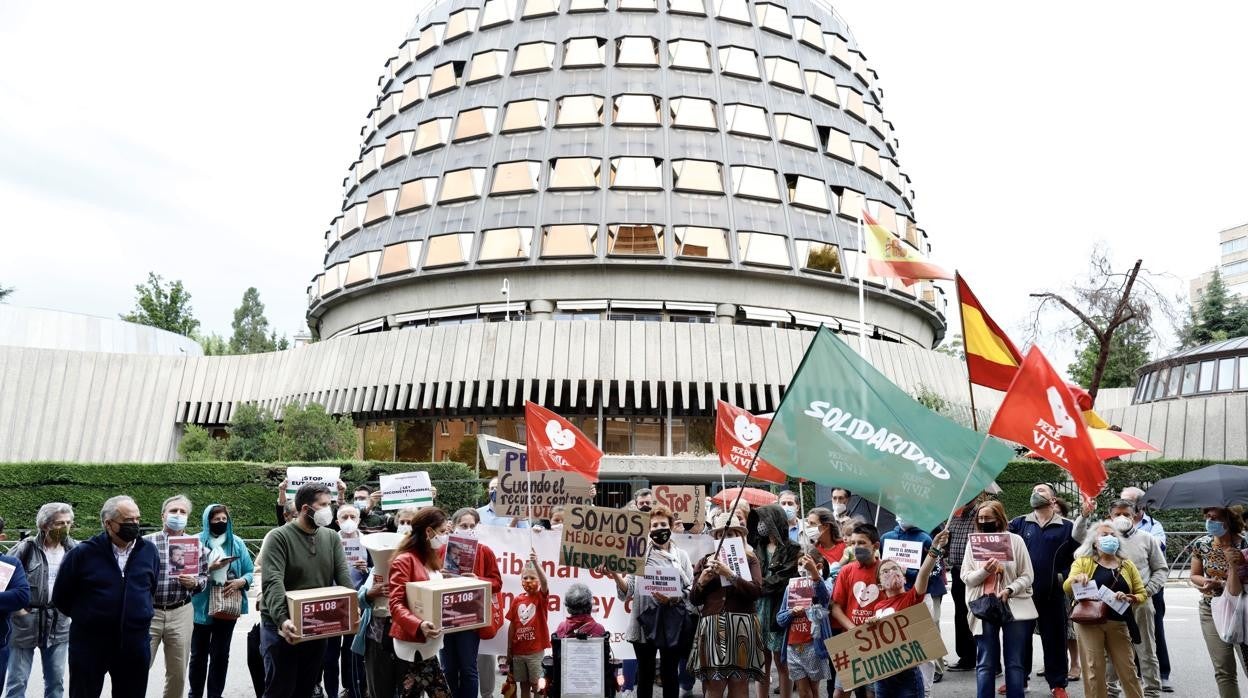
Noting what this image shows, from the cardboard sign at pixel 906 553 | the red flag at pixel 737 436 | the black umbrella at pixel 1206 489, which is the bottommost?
the cardboard sign at pixel 906 553

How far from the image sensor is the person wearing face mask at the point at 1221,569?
881 cm

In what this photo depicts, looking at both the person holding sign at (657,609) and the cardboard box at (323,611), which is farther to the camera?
the person holding sign at (657,609)

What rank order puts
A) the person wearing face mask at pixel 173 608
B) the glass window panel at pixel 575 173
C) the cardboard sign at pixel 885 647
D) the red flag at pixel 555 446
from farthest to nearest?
1. the glass window panel at pixel 575 173
2. the red flag at pixel 555 446
3. the person wearing face mask at pixel 173 608
4. the cardboard sign at pixel 885 647

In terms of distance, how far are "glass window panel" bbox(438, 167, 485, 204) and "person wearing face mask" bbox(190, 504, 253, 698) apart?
32771 millimetres

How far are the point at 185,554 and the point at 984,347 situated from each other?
9560mm

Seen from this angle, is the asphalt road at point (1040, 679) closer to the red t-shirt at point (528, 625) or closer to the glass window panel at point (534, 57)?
the red t-shirt at point (528, 625)

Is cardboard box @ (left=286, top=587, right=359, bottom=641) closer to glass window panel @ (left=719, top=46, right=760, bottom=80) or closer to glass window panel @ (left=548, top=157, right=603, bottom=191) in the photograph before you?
glass window panel @ (left=548, top=157, right=603, bottom=191)

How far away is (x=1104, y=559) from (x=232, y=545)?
7.99 meters

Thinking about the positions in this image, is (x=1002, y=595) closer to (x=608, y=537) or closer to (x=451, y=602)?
(x=608, y=537)

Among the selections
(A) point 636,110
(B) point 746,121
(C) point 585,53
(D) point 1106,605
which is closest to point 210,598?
(D) point 1106,605

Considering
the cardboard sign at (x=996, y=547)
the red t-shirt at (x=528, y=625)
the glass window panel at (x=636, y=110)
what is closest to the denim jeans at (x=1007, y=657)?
the cardboard sign at (x=996, y=547)

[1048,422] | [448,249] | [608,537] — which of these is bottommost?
[608,537]

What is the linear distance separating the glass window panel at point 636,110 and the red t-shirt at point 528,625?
34.0 meters

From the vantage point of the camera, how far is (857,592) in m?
8.51
